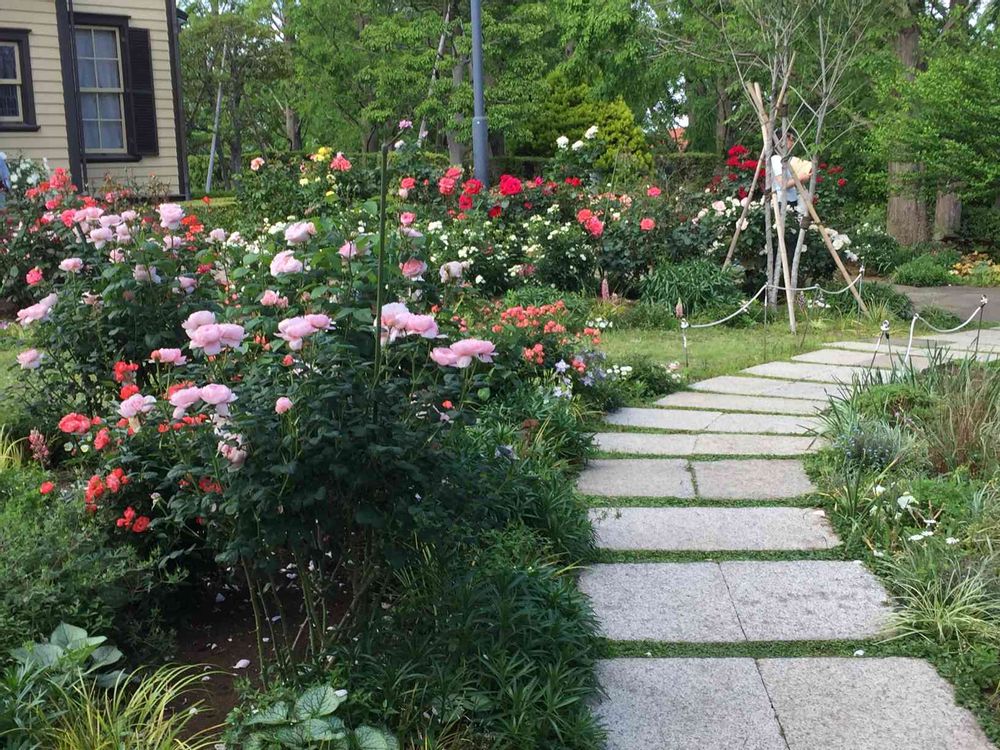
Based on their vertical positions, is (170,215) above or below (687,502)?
above

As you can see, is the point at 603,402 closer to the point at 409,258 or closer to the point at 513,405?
the point at 513,405

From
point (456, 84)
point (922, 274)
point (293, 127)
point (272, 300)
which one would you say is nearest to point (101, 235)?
point (272, 300)

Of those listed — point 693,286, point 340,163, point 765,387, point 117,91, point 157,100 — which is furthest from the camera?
point 157,100

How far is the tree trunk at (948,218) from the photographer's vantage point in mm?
15062

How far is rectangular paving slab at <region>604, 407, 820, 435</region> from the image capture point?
17.9 feet

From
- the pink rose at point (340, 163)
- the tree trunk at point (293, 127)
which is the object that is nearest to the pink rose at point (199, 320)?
the pink rose at point (340, 163)

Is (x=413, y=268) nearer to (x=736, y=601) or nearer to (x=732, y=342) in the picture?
(x=736, y=601)

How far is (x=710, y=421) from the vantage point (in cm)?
566

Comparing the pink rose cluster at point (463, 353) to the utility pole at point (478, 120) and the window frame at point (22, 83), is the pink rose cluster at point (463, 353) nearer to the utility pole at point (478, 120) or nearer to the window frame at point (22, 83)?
the utility pole at point (478, 120)

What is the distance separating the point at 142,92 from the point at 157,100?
27 cm

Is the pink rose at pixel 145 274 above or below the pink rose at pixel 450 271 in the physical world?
below

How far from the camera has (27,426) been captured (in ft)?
15.0

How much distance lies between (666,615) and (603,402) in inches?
103

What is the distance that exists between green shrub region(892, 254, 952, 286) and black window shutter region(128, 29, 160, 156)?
404 inches
